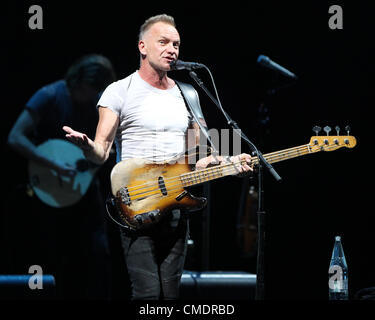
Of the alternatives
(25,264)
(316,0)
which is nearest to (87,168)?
(25,264)

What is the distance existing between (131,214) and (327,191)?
3.04 meters

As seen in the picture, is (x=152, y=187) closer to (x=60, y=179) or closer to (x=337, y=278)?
(x=337, y=278)

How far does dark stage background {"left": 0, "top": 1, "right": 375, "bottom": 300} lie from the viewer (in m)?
5.20

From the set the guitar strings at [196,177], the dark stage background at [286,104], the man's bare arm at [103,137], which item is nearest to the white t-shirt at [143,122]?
the man's bare arm at [103,137]

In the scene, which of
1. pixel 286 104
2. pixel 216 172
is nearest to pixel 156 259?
pixel 216 172

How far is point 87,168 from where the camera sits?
4930mm

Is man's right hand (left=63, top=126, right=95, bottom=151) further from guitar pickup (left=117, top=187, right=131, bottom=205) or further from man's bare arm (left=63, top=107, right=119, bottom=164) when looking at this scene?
guitar pickup (left=117, top=187, right=131, bottom=205)

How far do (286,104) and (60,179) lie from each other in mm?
2340

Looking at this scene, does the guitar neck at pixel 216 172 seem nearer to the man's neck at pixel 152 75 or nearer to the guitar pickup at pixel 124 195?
the guitar pickup at pixel 124 195

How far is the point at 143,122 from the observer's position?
10.2 feet

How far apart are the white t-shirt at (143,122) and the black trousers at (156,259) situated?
0.41m

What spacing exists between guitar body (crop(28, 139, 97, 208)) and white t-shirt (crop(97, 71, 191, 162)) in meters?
1.79

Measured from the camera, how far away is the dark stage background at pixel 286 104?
520 centimetres
